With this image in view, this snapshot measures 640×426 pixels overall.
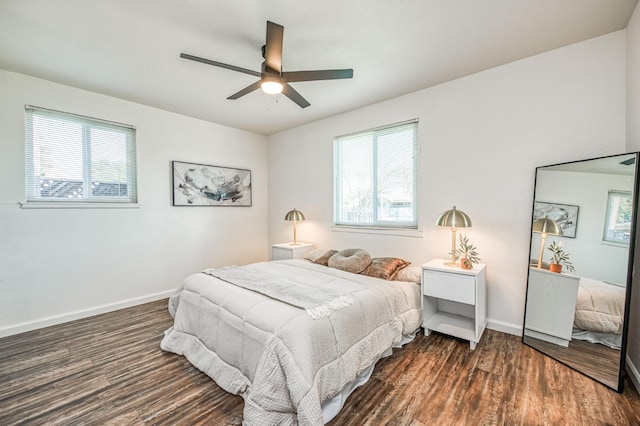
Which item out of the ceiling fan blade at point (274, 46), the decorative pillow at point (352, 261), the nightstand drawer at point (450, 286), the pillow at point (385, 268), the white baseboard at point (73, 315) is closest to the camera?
the ceiling fan blade at point (274, 46)

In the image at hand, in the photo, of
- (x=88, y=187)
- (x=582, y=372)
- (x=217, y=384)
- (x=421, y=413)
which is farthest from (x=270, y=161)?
(x=582, y=372)

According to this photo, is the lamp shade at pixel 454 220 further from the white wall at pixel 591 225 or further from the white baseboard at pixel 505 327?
the white baseboard at pixel 505 327

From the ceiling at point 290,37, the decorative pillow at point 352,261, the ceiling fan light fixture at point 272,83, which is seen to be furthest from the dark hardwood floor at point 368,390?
the ceiling at point 290,37

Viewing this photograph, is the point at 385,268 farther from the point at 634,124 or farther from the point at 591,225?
the point at 634,124

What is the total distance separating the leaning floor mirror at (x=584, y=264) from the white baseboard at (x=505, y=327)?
0.12 metres

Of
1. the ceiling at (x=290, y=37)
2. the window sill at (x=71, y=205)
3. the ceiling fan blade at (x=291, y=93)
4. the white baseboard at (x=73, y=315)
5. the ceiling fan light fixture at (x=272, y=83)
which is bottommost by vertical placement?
the white baseboard at (x=73, y=315)

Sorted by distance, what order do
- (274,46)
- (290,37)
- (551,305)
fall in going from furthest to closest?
(551,305), (290,37), (274,46)

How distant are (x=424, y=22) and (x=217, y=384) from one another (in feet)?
10.4

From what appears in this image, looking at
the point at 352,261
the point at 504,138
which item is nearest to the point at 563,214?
the point at 504,138

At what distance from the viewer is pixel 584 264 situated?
6.95ft

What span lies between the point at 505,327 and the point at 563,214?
127 centimetres

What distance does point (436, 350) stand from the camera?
2467mm

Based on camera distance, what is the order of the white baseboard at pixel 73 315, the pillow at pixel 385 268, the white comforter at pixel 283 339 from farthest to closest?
the pillow at pixel 385 268 → the white baseboard at pixel 73 315 → the white comforter at pixel 283 339

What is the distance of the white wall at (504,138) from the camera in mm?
2297
